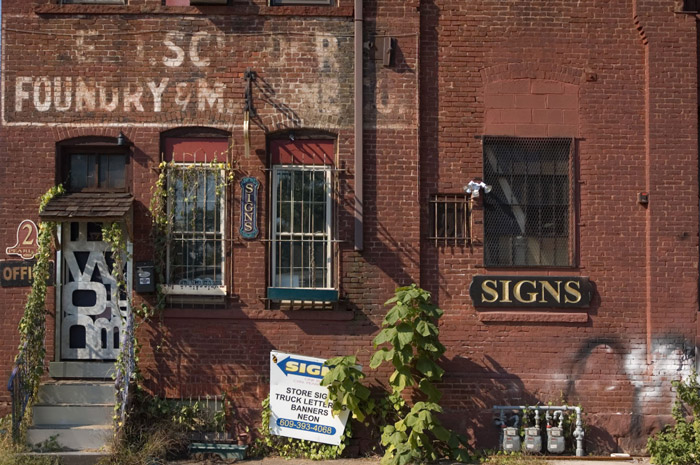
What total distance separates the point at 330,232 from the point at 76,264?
139 inches

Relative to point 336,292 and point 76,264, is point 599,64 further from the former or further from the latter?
point 76,264

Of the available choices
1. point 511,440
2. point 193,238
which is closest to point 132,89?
point 193,238

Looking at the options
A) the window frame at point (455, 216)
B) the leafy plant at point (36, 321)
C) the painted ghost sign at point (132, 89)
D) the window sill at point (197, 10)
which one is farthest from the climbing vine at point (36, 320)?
the window frame at point (455, 216)

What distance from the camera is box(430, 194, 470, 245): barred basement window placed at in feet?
32.4

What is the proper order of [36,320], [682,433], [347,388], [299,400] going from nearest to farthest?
[347,388], [36,320], [682,433], [299,400]

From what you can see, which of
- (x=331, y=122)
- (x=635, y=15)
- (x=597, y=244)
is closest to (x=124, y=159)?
(x=331, y=122)

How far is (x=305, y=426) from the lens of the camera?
372 inches

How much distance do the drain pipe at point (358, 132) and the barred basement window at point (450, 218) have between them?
→ 1.01 m

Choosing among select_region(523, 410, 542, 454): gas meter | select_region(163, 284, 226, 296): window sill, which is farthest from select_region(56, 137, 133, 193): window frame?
select_region(523, 410, 542, 454): gas meter

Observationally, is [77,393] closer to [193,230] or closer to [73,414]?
[73,414]

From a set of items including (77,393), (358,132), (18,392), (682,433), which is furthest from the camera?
(358,132)

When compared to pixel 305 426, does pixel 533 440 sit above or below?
below

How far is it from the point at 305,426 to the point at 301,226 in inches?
106

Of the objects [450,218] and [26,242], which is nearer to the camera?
[26,242]
